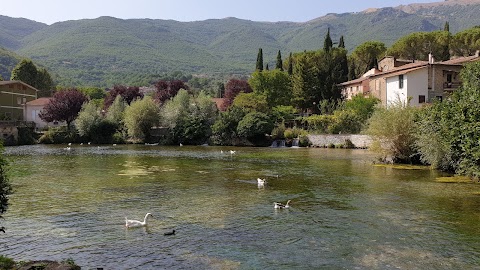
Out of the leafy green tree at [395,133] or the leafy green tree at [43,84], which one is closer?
the leafy green tree at [395,133]

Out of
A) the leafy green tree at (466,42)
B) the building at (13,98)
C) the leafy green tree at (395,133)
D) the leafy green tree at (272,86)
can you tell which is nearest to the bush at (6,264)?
the leafy green tree at (395,133)

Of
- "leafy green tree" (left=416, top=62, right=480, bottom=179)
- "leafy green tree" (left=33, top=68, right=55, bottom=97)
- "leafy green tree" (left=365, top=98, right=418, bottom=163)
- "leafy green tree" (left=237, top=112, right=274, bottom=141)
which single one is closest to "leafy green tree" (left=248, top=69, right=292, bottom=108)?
"leafy green tree" (left=237, top=112, right=274, bottom=141)

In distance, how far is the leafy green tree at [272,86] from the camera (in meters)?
89.2

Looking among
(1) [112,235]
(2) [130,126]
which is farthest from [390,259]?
(2) [130,126]

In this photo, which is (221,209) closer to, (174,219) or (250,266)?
(174,219)

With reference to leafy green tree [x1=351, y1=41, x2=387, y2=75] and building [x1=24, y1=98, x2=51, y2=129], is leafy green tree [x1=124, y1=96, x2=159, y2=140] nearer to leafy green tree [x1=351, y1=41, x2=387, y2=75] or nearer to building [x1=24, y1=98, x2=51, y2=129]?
building [x1=24, y1=98, x2=51, y2=129]

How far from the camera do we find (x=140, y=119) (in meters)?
78.4

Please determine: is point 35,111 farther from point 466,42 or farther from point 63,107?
point 466,42

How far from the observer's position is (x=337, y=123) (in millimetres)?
67312

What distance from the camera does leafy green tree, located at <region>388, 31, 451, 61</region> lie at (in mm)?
91812

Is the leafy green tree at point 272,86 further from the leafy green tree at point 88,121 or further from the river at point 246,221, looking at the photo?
the river at point 246,221

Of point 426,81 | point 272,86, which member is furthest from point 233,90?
point 426,81

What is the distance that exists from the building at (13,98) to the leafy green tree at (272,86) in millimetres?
48902

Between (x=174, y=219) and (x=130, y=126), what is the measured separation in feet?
203
